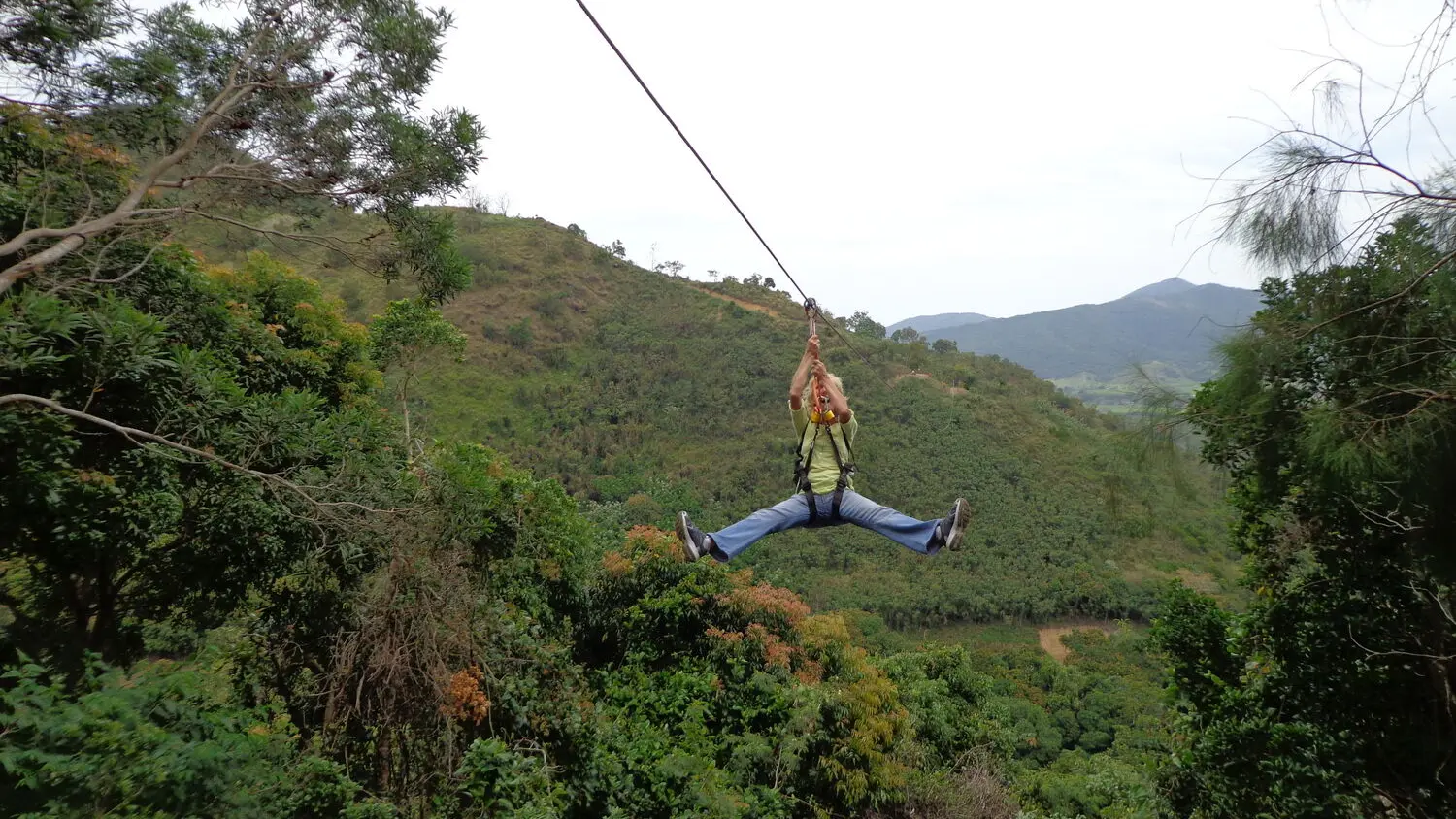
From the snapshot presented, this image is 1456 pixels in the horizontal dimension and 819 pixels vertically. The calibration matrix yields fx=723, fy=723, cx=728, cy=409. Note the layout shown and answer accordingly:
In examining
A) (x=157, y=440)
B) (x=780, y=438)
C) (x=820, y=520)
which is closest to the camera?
(x=157, y=440)

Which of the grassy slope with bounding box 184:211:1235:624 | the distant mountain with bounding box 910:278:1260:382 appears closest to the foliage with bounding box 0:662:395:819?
the grassy slope with bounding box 184:211:1235:624

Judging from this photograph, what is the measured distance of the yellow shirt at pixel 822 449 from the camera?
13.9 ft

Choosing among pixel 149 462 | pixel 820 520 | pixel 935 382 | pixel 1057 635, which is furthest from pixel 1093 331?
pixel 149 462

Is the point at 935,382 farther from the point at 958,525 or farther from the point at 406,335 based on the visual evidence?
the point at 958,525

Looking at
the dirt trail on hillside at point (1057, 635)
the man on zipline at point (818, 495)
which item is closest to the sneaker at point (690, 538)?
the man on zipline at point (818, 495)

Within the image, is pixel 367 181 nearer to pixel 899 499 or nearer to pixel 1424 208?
pixel 1424 208

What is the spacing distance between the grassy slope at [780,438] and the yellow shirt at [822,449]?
435 inches

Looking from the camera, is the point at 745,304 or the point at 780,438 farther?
the point at 745,304

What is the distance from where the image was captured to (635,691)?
23.1 ft

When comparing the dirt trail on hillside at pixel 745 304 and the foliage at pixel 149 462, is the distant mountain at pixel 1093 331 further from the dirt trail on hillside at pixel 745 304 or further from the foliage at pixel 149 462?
the foliage at pixel 149 462

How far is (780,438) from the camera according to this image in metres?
24.2

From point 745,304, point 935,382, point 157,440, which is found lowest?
point 157,440

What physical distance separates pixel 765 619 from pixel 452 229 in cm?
511

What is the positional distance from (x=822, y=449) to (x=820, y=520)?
0.44 meters
